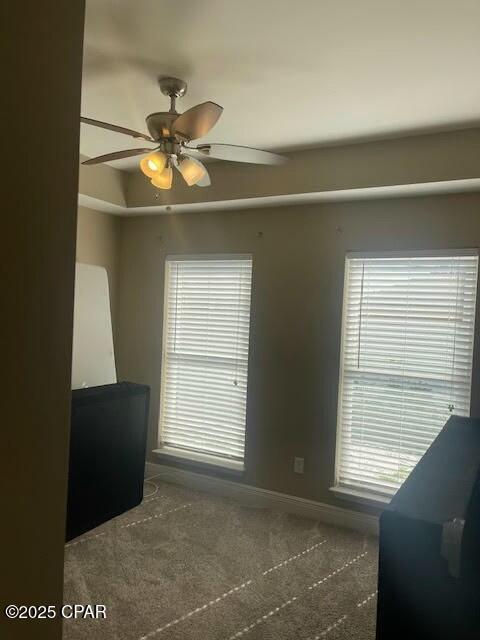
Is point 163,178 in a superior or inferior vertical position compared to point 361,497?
superior

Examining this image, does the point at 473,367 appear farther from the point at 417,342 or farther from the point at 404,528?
the point at 404,528

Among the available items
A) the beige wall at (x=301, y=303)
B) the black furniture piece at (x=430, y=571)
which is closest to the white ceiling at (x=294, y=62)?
the beige wall at (x=301, y=303)

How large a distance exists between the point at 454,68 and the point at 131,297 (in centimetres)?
320

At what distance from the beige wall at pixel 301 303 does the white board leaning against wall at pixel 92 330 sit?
2.90ft

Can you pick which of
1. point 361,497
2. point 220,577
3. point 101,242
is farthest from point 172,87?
point 361,497

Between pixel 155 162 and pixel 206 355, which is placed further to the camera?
pixel 206 355

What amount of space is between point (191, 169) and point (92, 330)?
6.04 ft

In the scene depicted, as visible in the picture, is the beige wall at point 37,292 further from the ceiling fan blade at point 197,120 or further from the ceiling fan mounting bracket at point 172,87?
the ceiling fan mounting bracket at point 172,87

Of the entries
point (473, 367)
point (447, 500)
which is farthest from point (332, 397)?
point (447, 500)

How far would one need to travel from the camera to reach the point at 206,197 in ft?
12.8

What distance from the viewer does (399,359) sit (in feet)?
11.3

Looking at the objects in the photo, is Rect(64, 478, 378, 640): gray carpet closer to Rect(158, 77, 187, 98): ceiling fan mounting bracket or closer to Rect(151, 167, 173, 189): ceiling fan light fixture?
Rect(151, 167, 173, 189): ceiling fan light fixture

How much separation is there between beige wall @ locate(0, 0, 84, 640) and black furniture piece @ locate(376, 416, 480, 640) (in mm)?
1036

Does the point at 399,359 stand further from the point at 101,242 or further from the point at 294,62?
the point at 101,242
